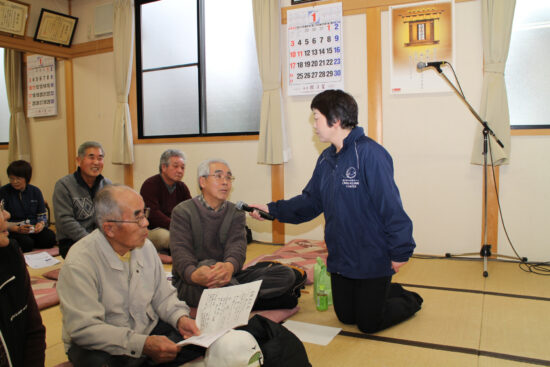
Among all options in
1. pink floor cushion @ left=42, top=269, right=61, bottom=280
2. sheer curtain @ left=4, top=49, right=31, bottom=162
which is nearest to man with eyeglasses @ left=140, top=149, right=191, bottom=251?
pink floor cushion @ left=42, top=269, right=61, bottom=280

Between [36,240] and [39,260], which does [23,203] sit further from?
[39,260]

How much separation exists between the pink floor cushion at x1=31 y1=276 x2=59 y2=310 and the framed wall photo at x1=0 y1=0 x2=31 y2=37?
3.33 m

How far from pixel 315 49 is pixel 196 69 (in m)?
1.53

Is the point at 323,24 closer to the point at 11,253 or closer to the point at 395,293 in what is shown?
the point at 395,293

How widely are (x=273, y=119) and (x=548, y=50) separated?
2.43 metres

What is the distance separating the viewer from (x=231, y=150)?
15.7 feet

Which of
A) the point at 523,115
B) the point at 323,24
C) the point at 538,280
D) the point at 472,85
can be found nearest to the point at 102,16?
the point at 323,24

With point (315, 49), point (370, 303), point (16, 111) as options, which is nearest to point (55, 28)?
point (16, 111)

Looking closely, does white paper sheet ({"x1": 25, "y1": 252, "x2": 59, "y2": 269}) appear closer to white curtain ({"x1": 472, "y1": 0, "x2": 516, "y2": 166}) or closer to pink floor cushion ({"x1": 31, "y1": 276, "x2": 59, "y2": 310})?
pink floor cushion ({"x1": 31, "y1": 276, "x2": 59, "y2": 310})

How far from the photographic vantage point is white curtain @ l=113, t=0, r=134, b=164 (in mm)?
5305

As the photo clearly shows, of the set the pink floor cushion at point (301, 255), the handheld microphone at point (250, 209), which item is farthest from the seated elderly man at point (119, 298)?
the pink floor cushion at point (301, 255)

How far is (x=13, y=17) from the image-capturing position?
198 inches

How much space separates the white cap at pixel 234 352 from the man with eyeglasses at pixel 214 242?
0.75 m

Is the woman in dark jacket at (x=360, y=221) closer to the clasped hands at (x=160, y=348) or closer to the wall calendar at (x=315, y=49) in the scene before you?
the clasped hands at (x=160, y=348)
